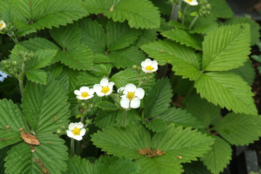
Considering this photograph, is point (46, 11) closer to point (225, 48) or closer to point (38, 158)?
point (38, 158)

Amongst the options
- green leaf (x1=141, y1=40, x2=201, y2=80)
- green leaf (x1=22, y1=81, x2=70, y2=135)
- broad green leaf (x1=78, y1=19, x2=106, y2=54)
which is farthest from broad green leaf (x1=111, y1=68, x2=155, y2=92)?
green leaf (x1=22, y1=81, x2=70, y2=135)

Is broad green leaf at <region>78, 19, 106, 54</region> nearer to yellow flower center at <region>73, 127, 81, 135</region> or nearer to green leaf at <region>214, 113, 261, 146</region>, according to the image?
yellow flower center at <region>73, 127, 81, 135</region>

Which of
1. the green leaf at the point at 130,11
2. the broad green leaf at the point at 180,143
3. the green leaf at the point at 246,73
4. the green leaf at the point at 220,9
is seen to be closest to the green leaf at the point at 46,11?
the green leaf at the point at 130,11

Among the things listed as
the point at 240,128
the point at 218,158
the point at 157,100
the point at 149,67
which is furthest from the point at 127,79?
the point at 240,128

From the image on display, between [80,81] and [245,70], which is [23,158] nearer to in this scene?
[80,81]

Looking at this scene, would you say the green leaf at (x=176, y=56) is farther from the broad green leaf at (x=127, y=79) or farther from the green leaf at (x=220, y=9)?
the green leaf at (x=220, y=9)

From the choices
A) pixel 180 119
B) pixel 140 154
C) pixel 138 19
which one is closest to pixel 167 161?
pixel 140 154
